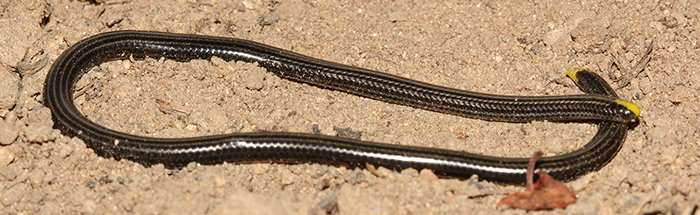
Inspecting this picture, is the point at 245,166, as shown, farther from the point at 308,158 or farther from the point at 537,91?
the point at 537,91

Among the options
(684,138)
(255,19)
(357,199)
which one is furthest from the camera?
(255,19)

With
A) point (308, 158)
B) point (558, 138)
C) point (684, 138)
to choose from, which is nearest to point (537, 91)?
point (558, 138)

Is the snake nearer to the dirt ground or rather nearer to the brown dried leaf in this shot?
the dirt ground

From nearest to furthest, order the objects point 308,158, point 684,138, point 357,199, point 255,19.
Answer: point 357,199 < point 308,158 < point 684,138 < point 255,19

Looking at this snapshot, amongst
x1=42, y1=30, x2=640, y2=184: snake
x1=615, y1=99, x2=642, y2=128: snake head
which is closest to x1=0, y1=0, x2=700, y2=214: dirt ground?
x1=42, y1=30, x2=640, y2=184: snake

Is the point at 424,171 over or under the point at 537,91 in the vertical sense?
under
